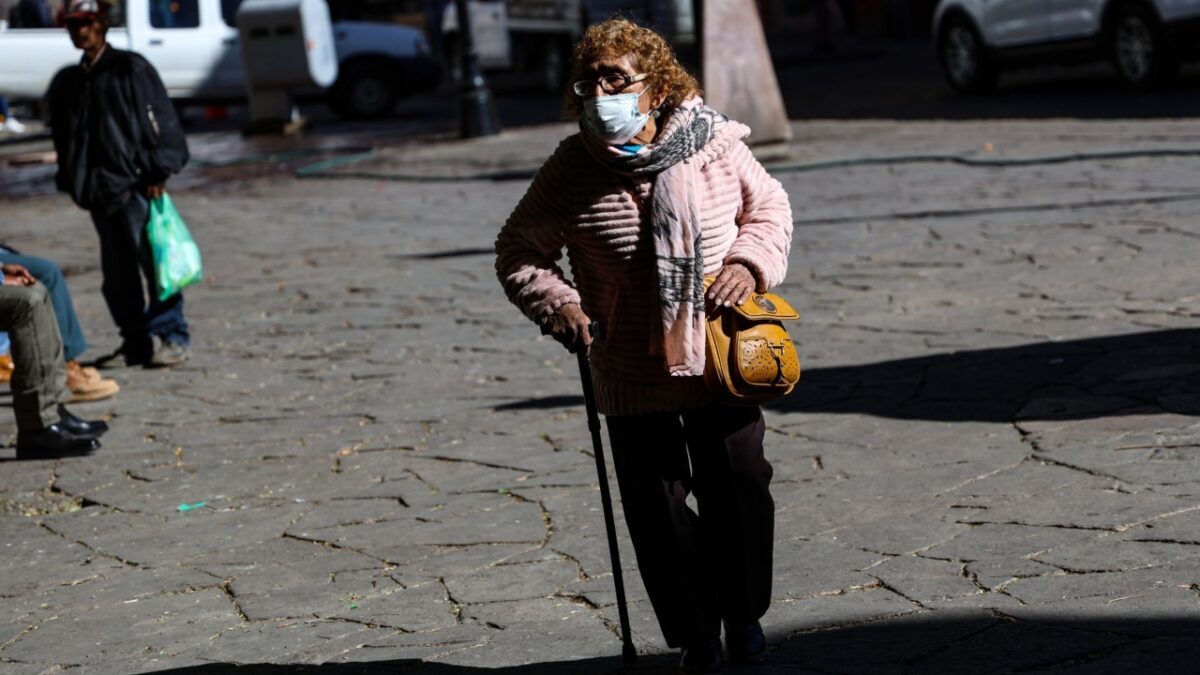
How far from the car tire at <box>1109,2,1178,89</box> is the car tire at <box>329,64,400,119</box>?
10835 millimetres

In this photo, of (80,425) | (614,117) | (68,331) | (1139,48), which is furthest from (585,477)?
(1139,48)

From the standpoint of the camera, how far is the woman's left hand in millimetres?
4117

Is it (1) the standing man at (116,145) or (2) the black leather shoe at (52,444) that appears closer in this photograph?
(2) the black leather shoe at (52,444)

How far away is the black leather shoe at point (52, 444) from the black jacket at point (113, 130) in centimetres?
184

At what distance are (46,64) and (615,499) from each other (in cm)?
2022

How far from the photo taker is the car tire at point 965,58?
65.4ft

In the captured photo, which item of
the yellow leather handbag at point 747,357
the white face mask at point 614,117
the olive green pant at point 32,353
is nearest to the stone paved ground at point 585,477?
the olive green pant at point 32,353

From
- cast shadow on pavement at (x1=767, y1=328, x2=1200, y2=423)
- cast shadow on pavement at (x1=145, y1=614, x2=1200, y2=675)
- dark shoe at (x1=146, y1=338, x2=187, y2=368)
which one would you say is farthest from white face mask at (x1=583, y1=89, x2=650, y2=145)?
dark shoe at (x1=146, y1=338, x2=187, y2=368)

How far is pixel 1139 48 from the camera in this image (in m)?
17.8

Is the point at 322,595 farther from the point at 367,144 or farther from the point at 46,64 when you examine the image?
the point at 46,64

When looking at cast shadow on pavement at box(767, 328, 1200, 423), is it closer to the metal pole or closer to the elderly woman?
the elderly woman

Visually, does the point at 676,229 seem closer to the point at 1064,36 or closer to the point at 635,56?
the point at 635,56

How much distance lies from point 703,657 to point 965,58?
16.7m

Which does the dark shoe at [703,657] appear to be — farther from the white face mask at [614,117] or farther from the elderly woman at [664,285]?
the white face mask at [614,117]
